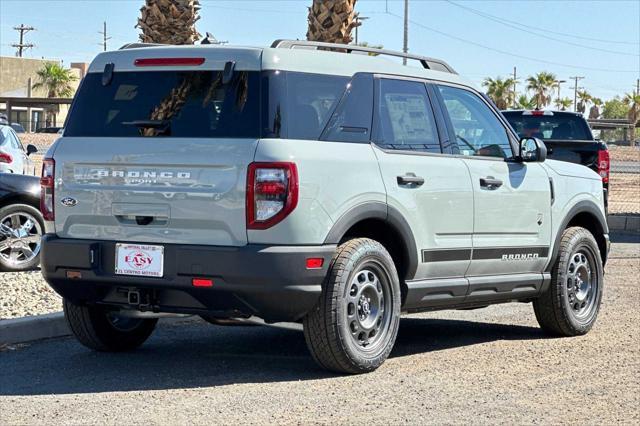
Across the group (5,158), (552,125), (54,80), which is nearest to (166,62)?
(5,158)

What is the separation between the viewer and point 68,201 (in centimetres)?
770

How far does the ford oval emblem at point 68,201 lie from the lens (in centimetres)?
767

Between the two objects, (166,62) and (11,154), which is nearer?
(166,62)

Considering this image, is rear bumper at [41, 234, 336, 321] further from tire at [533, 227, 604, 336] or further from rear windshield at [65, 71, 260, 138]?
tire at [533, 227, 604, 336]

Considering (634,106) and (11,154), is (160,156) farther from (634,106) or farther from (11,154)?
(634,106)

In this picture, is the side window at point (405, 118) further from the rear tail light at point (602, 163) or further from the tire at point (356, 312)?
the rear tail light at point (602, 163)

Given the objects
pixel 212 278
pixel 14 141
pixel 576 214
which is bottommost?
pixel 212 278

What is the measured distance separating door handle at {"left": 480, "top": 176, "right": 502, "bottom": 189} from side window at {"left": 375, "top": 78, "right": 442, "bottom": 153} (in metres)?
0.46

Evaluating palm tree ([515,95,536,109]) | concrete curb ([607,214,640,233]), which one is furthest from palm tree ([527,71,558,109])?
concrete curb ([607,214,640,233])

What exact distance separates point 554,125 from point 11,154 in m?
7.54

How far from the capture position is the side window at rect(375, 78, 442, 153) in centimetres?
801

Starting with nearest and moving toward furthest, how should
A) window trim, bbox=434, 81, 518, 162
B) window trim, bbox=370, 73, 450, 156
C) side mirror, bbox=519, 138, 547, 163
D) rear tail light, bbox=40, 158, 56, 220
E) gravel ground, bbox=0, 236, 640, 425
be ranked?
gravel ground, bbox=0, 236, 640, 425 → rear tail light, bbox=40, 158, 56, 220 → window trim, bbox=370, 73, 450, 156 → window trim, bbox=434, 81, 518, 162 → side mirror, bbox=519, 138, 547, 163

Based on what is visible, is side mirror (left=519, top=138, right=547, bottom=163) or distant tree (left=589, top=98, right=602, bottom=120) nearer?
side mirror (left=519, top=138, right=547, bottom=163)

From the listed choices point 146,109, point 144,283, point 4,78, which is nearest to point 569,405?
point 144,283
